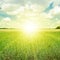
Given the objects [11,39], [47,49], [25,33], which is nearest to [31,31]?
[25,33]

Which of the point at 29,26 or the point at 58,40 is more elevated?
the point at 29,26

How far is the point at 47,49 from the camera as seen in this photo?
854 cm

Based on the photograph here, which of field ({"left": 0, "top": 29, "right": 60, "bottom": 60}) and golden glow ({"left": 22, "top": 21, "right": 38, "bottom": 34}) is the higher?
golden glow ({"left": 22, "top": 21, "right": 38, "bottom": 34})

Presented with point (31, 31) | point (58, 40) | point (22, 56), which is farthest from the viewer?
point (31, 31)

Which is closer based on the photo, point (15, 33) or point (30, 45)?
point (30, 45)

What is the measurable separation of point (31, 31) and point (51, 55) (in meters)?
2.18

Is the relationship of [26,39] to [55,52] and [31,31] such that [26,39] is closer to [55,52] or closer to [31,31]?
[31,31]

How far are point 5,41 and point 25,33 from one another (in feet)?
4.88

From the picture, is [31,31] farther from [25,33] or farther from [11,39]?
[11,39]

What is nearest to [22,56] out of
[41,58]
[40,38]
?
[41,58]

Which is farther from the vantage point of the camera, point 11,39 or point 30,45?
point 11,39

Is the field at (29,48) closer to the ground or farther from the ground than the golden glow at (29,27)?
closer to the ground

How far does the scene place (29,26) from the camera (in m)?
9.54

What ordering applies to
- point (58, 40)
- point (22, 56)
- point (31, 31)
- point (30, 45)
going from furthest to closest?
1. point (31, 31)
2. point (58, 40)
3. point (30, 45)
4. point (22, 56)
